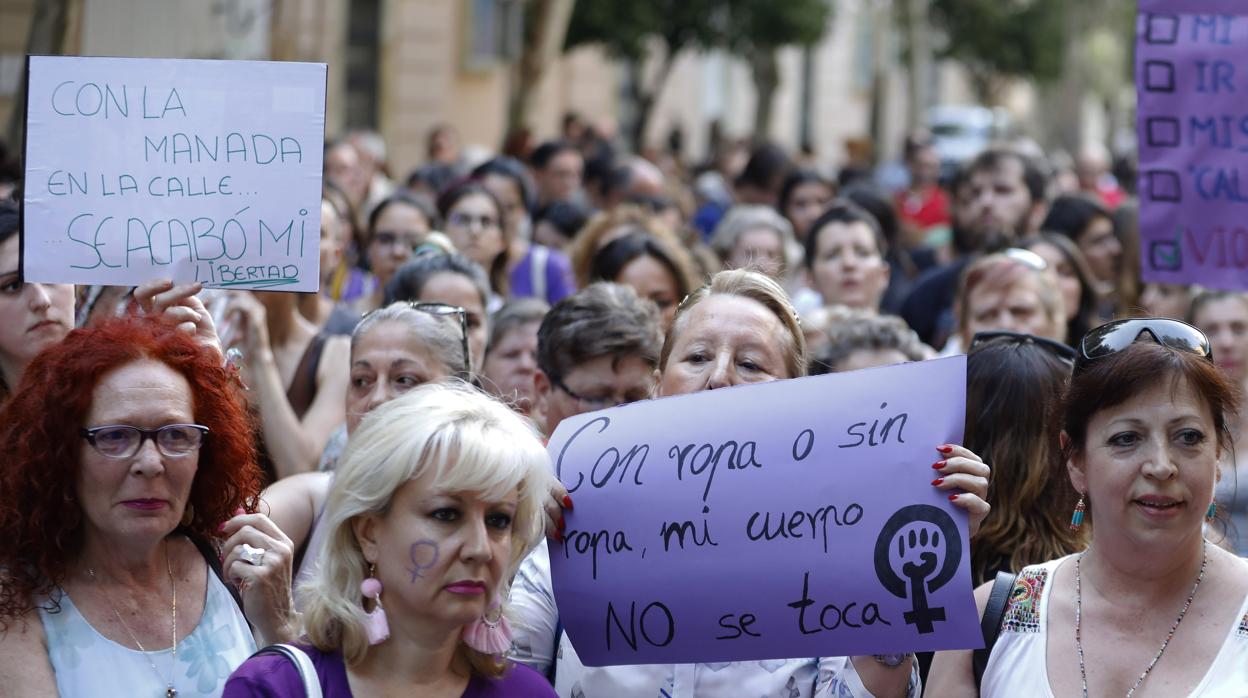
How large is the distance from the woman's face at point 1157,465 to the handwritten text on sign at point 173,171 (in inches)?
72.4

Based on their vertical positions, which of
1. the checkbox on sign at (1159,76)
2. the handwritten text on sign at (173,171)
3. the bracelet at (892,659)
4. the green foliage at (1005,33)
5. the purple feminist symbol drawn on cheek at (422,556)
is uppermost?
the green foliage at (1005,33)

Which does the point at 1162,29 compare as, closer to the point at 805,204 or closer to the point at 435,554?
the point at 435,554

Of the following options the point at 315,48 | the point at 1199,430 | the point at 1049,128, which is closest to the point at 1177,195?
the point at 1199,430

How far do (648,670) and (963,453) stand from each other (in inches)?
30.8

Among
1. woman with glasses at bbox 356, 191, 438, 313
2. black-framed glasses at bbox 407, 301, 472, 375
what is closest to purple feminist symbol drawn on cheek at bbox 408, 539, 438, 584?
black-framed glasses at bbox 407, 301, 472, 375

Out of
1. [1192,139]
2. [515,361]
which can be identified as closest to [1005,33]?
[1192,139]

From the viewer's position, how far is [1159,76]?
523 cm

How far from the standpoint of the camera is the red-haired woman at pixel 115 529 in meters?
3.18

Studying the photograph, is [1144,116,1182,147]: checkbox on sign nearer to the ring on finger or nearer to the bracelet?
the bracelet

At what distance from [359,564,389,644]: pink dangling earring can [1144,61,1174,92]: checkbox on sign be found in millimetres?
3289

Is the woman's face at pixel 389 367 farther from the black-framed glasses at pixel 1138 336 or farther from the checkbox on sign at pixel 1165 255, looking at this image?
the checkbox on sign at pixel 1165 255

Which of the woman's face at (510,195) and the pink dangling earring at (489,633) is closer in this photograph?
the pink dangling earring at (489,633)

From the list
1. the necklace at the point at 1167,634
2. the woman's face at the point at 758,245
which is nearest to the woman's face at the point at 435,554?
the necklace at the point at 1167,634

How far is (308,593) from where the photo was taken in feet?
9.87
